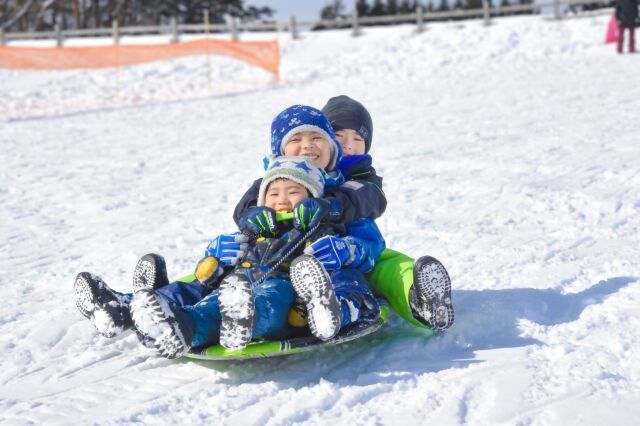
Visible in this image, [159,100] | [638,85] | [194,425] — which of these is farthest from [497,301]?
[159,100]

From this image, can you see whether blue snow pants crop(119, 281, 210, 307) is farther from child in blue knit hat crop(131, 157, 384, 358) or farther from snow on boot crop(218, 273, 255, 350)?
snow on boot crop(218, 273, 255, 350)

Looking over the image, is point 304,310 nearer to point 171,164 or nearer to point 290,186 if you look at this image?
point 290,186

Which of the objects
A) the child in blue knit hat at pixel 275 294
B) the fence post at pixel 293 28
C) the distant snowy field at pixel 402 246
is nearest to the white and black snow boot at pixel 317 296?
the child in blue knit hat at pixel 275 294

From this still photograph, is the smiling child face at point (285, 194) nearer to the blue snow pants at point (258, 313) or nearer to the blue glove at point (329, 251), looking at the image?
the blue glove at point (329, 251)

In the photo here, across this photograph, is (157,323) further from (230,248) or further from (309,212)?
(309,212)

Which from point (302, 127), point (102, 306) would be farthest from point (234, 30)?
point (102, 306)

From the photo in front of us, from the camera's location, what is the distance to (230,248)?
2996mm

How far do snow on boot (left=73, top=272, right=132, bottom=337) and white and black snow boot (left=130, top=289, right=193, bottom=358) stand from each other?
0.68 feet

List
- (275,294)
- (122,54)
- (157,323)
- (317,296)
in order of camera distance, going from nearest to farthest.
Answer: (157,323), (317,296), (275,294), (122,54)

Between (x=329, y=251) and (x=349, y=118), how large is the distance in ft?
3.63

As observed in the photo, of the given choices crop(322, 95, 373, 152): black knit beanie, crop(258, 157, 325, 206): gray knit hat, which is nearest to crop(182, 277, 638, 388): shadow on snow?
crop(258, 157, 325, 206): gray knit hat

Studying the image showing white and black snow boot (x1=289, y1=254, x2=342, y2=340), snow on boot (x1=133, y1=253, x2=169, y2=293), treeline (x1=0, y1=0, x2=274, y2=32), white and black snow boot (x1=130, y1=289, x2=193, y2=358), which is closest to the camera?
white and black snow boot (x1=130, y1=289, x2=193, y2=358)

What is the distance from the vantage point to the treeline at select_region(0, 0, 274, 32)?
33.0 metres

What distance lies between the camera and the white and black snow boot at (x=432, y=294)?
116 inches
